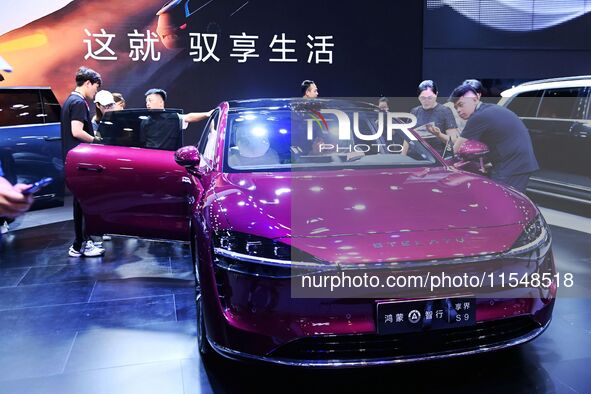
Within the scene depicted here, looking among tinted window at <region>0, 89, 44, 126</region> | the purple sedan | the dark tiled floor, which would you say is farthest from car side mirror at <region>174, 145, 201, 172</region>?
tinted window at <region>0, 89, 44, 126</region>

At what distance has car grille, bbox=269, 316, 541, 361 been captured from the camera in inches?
74.8

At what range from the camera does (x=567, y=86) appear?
559cm

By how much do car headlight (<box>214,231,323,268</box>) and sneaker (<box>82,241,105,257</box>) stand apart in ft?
8.85

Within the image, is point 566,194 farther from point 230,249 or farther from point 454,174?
point 230,249

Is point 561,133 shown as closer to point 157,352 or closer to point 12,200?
point 157,352

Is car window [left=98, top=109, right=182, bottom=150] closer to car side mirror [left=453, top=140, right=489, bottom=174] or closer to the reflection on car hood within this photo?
the reflection on car hood

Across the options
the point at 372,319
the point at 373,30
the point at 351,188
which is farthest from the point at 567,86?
the point at 372,319

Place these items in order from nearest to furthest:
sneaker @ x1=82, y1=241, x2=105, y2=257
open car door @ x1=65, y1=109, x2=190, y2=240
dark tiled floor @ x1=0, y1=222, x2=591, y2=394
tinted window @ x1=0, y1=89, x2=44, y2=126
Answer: dark tiled floor @ x1=0, y1=222, x2=591, y2=394
open car door @ x1=65, y1=109, x2=190, y2=240
sneaker @ x1=82, y1=241, x2=105, y2=257
tinted window @ x1=0, y1=89, x2=44, y2=126

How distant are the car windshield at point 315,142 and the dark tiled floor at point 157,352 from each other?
3.18 ft

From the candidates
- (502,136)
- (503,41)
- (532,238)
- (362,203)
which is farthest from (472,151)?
(503,41)

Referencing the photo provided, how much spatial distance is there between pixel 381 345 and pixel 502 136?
2176 millimetres

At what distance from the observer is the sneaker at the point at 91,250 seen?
4.42 metres

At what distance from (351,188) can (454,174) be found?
60cm

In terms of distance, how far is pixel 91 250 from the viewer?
4.44m
